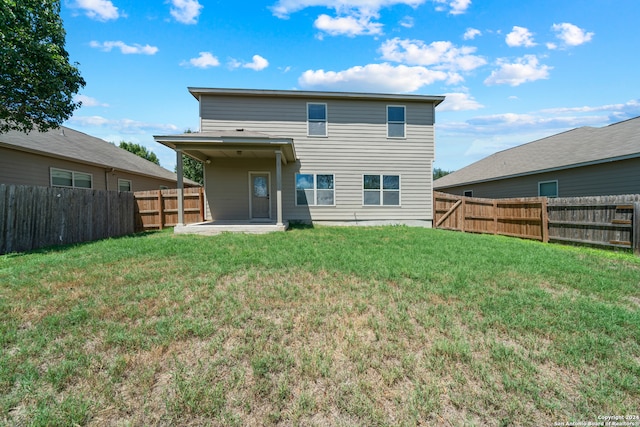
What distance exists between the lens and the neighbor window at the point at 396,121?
12.7 m

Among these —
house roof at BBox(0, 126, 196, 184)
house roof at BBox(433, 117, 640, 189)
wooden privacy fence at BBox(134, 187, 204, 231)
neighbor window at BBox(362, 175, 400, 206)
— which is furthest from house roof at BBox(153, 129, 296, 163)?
house roof at BBox(433, 117, 640, 189)

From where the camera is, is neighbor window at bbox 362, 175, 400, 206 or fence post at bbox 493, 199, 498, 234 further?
neighbor window at bbox 362, 175, 400, 206

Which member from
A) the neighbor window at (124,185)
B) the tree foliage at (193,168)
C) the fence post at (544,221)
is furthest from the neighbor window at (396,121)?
the tree foliage at (193,168)

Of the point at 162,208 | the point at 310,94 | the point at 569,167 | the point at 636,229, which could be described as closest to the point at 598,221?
the point at 636,229

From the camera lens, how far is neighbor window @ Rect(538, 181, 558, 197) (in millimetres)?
13141

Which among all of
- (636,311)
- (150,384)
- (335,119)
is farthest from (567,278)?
(335,119)

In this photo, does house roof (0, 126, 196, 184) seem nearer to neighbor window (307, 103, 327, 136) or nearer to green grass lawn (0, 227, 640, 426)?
green grass lawn (0, 227, 640, 426)

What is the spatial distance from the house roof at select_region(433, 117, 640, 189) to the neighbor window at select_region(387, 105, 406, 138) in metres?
6.85

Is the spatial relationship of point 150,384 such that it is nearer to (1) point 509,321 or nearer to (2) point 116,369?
(2) point 116,369

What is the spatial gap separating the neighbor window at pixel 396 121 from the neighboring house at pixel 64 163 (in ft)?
42.9

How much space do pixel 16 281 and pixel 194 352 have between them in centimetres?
386

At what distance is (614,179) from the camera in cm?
1070

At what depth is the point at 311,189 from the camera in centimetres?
1239

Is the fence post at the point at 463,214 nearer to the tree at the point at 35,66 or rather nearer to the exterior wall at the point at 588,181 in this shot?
the exterior wall at the point at 588,181
